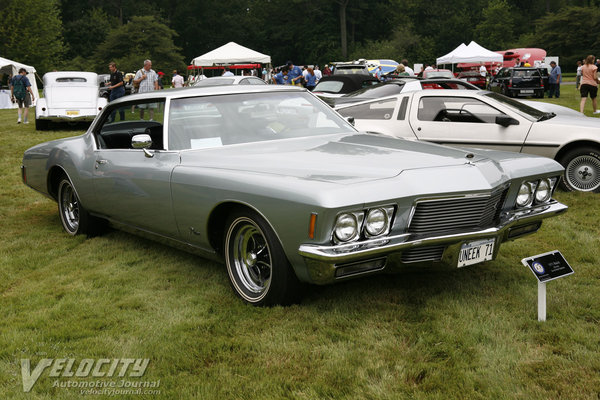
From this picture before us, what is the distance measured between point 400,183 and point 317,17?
9102cm

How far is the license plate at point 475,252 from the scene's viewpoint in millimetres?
3906

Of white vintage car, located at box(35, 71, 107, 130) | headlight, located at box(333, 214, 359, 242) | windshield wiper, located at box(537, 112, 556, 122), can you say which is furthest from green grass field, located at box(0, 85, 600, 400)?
white vintage car, located at box(35, 71, 107, 130)

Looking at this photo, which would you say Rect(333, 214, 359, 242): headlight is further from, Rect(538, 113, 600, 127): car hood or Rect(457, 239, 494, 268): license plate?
Rect(538, 113, 600, 127): car hood

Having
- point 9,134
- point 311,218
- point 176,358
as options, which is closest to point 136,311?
point 176,358

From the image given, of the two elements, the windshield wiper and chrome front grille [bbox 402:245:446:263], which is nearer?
chrome front grille [bbox 402:245:446:263]

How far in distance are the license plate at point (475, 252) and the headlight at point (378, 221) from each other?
0.54 metres

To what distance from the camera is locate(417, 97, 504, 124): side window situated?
8211 mm

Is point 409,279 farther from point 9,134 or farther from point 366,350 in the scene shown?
point 9,134

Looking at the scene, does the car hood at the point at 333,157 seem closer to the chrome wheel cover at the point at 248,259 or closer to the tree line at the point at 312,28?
the chrome wheel cover at the point at 248,259

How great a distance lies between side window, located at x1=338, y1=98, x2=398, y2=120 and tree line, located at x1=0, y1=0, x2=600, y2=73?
180ft

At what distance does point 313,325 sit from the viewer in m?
3.85

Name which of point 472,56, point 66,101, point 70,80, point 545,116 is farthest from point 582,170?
point 472,56

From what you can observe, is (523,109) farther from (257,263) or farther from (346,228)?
(346,228)

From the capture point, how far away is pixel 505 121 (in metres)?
7.95
